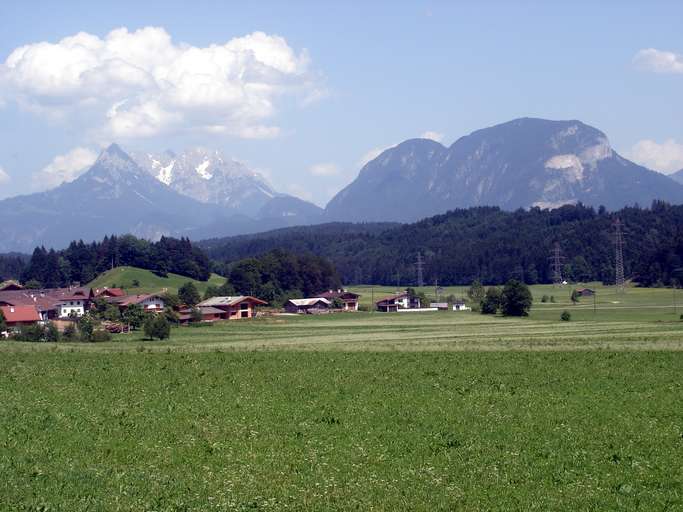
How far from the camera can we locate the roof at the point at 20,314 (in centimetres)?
9862

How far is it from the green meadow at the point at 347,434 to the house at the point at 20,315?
193ft

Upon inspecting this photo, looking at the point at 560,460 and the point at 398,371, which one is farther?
the point at 398,371

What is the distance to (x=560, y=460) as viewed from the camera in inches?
758

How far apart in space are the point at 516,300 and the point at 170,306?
40.9m

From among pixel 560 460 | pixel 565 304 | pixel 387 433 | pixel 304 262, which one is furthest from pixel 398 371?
pixel 304 262

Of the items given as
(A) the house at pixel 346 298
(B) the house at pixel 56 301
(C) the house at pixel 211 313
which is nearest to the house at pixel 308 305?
(A) the house at pixel 346 298

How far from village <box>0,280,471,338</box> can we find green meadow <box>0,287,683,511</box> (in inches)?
2329

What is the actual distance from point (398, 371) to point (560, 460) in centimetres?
1682

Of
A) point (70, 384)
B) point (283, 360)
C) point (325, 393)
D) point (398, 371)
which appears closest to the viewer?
point (325, 393)

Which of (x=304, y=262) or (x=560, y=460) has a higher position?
(x=304, y=262)

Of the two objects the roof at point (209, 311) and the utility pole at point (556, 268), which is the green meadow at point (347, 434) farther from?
Result: the utility pole at point (556, 268)

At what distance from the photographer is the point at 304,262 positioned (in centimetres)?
16112

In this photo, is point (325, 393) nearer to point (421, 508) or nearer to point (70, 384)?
point (70, 384)

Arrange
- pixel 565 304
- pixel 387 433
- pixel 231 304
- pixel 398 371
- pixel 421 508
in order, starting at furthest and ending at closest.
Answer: pixel 565 304
pixel 231 304
pixel 398 371
pixel 387 433
pixel 421 508
